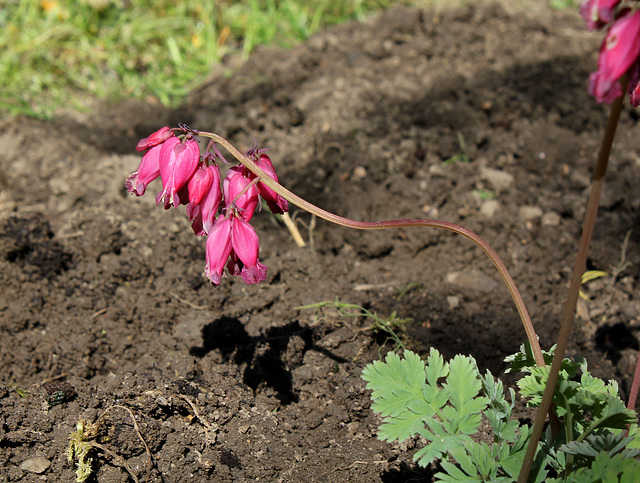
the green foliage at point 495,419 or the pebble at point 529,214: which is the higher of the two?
the green foliage at point 495,419

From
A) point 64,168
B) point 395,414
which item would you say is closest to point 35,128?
point 64,168

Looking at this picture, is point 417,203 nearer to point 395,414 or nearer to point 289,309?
point 289,309

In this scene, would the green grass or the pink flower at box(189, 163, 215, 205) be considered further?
the green grass

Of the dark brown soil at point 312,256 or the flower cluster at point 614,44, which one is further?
the dark brown soil at point 312,256

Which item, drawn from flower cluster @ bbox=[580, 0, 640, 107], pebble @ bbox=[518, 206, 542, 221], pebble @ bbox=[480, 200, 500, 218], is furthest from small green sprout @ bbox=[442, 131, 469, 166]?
flower cluster @ bbox=[580, 0, 640, 107]

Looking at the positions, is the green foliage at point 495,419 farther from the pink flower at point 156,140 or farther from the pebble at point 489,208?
the pebble at point 489,208

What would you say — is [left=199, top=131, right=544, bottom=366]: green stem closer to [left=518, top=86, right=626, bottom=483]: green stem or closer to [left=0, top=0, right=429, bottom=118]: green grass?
[left=518, top=86, right=626, bottom=483]: green stem

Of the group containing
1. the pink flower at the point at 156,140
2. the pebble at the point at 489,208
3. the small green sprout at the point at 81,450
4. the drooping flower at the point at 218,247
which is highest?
the pink flower at the point at 156,140

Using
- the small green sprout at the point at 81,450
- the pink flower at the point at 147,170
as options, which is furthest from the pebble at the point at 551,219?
the small green sprout at the point at 81,450
